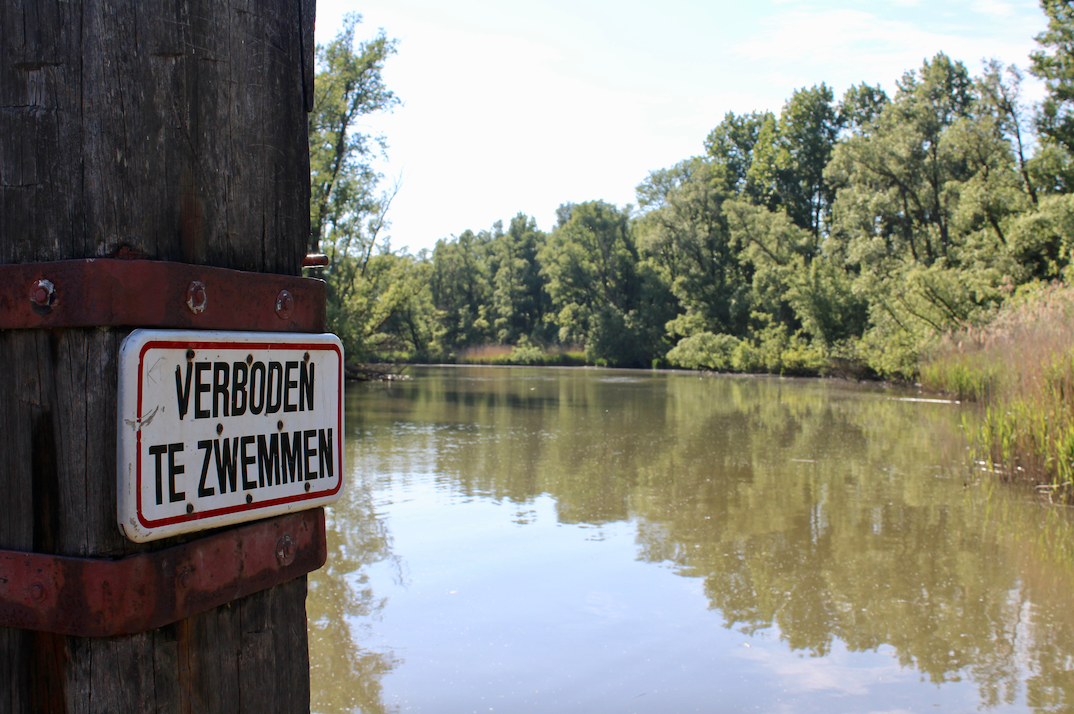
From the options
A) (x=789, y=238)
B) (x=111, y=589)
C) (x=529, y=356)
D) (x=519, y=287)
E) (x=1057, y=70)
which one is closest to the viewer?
(x=111, y=589)

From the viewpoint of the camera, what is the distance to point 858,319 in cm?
3128

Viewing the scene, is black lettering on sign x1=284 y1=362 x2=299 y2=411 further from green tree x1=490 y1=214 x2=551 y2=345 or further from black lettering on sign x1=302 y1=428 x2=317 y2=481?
green tree x1=490 y1=214 x2=551 y2=345

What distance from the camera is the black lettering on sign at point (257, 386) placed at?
42.4 inches

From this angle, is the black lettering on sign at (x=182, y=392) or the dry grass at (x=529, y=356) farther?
the dry grass at (x=529, y=356)

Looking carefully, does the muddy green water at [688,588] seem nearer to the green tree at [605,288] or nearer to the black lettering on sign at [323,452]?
the black lettering on sign at [323,452]

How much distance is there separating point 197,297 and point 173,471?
0.21 m

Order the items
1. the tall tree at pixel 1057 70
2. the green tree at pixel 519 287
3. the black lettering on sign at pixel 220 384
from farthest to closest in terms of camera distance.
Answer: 1. the green tree at pixel 519 287
2. the tall tree at pixel 1057 70
3. the black lettering on sign at pixel 220 384

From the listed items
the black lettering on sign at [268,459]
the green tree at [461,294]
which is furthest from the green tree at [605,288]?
the black lettering on sign at [268,459]

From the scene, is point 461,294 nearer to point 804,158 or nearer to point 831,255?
point 804,158

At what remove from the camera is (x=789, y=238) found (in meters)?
37.9

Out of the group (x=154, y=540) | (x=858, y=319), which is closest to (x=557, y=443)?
(x=154, y=540)

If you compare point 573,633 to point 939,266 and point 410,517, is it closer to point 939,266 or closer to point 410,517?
point 410,517

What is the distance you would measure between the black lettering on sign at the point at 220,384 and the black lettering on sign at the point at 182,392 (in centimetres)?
4

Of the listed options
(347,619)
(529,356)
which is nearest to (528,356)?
(529,356)
